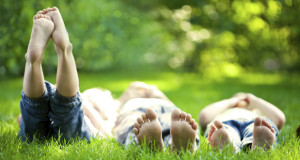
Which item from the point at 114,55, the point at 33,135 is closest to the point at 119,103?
the point at 33,135

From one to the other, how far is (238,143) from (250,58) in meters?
5.27

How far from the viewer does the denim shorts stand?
1769 mm

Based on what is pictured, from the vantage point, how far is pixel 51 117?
66.7 inches

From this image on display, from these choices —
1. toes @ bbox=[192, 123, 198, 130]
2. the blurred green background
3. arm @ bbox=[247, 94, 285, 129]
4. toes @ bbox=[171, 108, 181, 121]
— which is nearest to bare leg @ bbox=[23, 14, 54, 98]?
toes @ bbox=[171, 108, 181, 121]

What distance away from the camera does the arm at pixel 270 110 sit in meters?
2.19

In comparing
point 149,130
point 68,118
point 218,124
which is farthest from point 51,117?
point 218,124

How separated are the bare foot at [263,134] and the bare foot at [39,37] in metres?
1.12

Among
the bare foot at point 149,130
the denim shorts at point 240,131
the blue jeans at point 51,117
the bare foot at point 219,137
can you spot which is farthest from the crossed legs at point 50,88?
the denim shorts at point 240,131

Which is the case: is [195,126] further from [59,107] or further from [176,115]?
[59,107]

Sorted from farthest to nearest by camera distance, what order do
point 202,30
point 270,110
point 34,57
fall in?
point 202,30 → point 270,110 → point 34,57

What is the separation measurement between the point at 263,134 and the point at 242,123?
419 millimetres

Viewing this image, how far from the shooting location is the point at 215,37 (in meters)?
6.46

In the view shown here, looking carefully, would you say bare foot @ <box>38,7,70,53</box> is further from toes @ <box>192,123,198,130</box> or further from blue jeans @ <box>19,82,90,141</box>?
toes @ <box>192,123,198,130</box>

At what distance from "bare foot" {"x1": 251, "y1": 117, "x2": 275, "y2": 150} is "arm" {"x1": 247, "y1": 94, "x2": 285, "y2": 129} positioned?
0.61m
